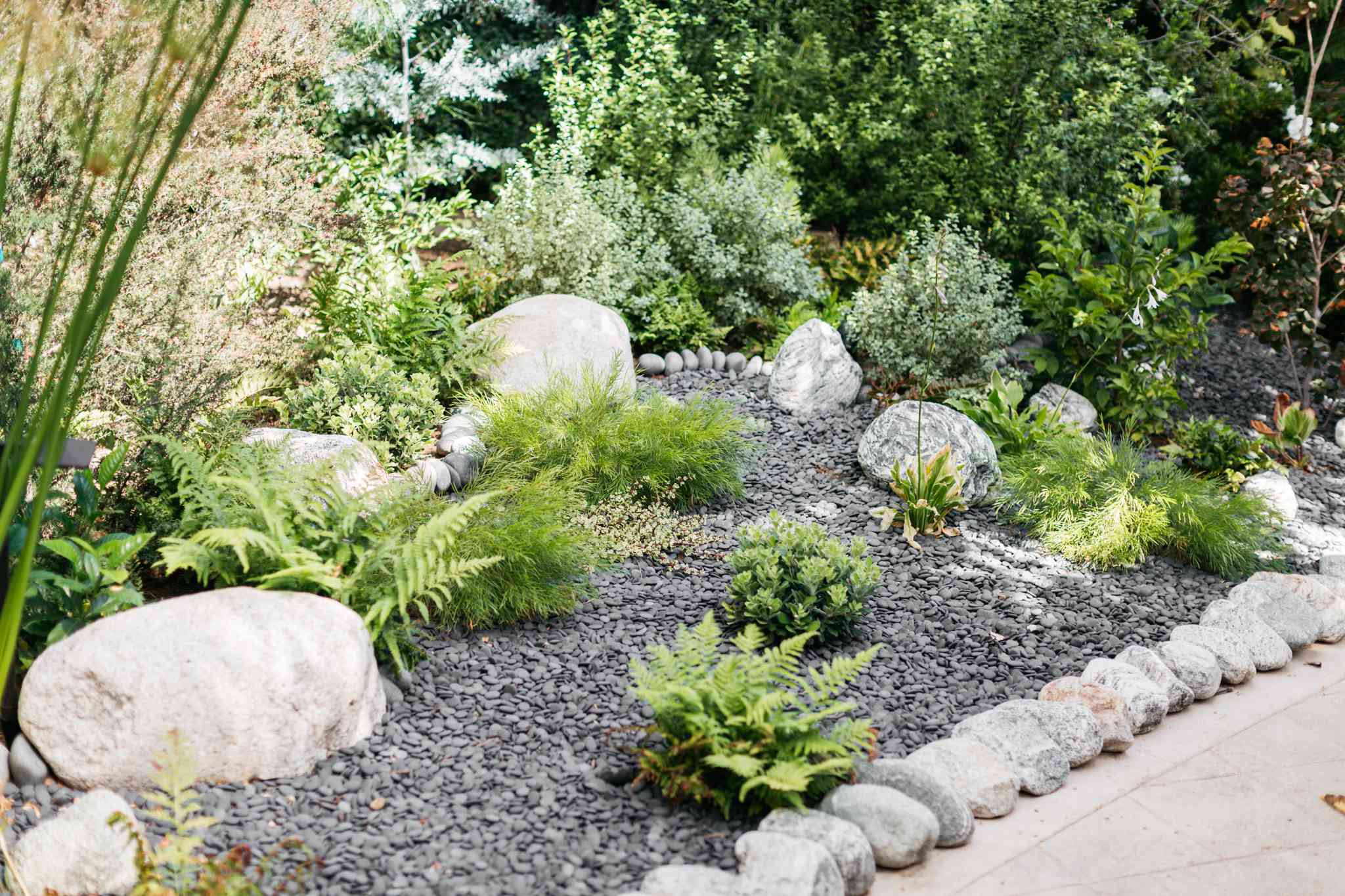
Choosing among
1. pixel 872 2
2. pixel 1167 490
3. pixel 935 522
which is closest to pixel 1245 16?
pixel 872 2

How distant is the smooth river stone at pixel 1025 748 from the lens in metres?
3.48

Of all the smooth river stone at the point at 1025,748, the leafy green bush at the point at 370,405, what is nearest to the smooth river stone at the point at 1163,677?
the smooth river stone at the point at 1025,748

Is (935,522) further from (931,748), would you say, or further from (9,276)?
(9,276)

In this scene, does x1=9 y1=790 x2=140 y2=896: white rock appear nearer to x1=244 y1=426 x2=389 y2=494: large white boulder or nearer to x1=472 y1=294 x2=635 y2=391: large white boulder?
x1=244 y1=426 x2=389 y2=494: large white boulder

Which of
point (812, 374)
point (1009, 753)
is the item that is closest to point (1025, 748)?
point (1009, 753)

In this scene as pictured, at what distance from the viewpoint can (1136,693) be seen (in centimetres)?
386

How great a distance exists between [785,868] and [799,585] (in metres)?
1.40

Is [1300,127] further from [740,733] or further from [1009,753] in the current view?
[740,733]

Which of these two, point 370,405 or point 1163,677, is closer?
point 1163,677

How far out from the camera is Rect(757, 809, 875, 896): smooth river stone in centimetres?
292

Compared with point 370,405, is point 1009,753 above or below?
below

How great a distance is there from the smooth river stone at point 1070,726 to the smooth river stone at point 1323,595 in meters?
1.57

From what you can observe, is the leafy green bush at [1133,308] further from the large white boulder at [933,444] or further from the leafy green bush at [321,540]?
the leafy green bush at [321,540]

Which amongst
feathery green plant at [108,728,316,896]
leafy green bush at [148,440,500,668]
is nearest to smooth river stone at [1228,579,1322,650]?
leafy green bush at [148,440,500,668]
